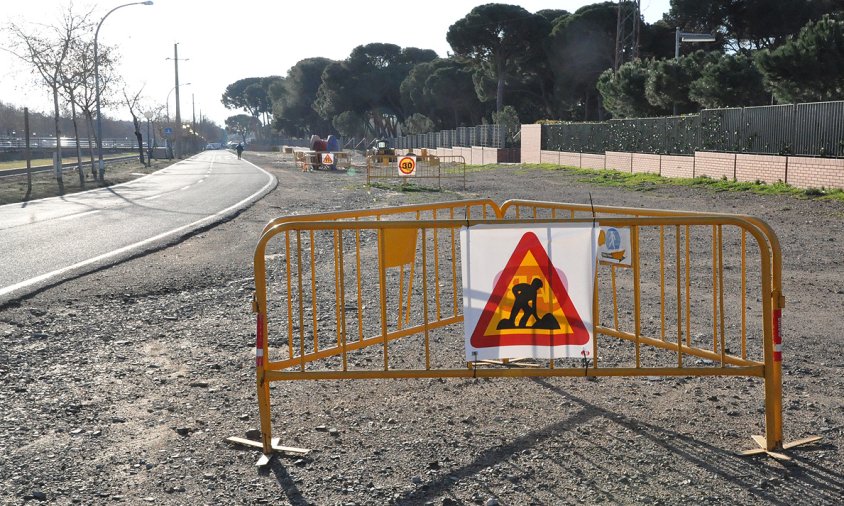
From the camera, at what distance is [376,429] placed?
535cm

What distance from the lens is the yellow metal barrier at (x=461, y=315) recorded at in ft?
17.0

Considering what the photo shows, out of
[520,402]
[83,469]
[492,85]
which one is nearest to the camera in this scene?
[83,469]

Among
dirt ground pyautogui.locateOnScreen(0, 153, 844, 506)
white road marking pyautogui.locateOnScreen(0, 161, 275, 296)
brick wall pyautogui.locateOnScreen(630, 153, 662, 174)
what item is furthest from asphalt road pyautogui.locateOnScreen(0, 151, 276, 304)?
brick wall pyautogui.locateOnScreen(630, 153, 662, 174)

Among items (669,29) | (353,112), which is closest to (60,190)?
(669,29)

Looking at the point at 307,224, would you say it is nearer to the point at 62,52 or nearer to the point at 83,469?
the point at 83,469

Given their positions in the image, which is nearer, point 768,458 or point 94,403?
point 768,458

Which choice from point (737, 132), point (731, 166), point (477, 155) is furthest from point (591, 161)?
point (477, 155)

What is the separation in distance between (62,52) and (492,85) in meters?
36.7

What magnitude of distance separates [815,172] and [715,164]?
6.13 m

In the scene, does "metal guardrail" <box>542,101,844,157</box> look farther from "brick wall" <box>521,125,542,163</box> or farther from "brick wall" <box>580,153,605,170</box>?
"brick wall" <box>521,125,542,163</box>

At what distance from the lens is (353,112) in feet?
345

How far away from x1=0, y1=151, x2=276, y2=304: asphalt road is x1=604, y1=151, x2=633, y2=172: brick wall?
46.7 feet

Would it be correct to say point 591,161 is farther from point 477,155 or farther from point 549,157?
point 477,155

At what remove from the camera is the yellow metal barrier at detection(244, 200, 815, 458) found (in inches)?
204
